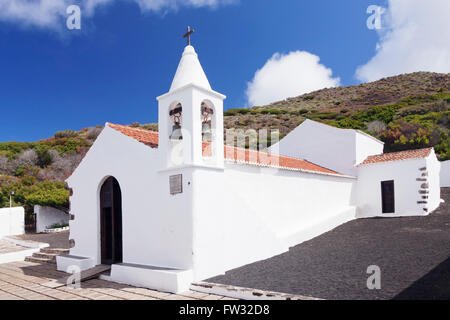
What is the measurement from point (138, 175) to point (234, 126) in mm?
30045

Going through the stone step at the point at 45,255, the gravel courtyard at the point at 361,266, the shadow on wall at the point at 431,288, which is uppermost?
the shadow on wall at the point at 431,288

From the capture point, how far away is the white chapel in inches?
265

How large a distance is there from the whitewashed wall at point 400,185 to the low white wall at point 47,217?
57.2ft

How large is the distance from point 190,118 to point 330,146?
33.2ft

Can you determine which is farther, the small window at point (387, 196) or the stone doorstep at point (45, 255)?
the small window at point (387, 196)

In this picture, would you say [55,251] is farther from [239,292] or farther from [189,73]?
[239,292]

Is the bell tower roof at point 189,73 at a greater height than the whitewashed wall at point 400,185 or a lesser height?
greater

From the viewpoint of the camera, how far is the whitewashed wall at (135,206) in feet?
22.2

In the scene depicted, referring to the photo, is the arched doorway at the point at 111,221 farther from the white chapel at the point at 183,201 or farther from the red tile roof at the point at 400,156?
the red tile roof at the point at 400,156

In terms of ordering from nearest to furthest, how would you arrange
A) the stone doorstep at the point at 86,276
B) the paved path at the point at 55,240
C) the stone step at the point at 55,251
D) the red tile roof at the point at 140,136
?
the stone doorstep at the point at 86,276, the red tile roof at the point at 140,136, the stone step at the point at 55,251, the paved path at the point at 55,240

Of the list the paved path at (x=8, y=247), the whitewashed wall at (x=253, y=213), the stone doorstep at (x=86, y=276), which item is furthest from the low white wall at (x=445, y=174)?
the paved path at (x=8, y=247)

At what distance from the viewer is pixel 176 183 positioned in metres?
6.86

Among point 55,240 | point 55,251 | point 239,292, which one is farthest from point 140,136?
point 55,240
